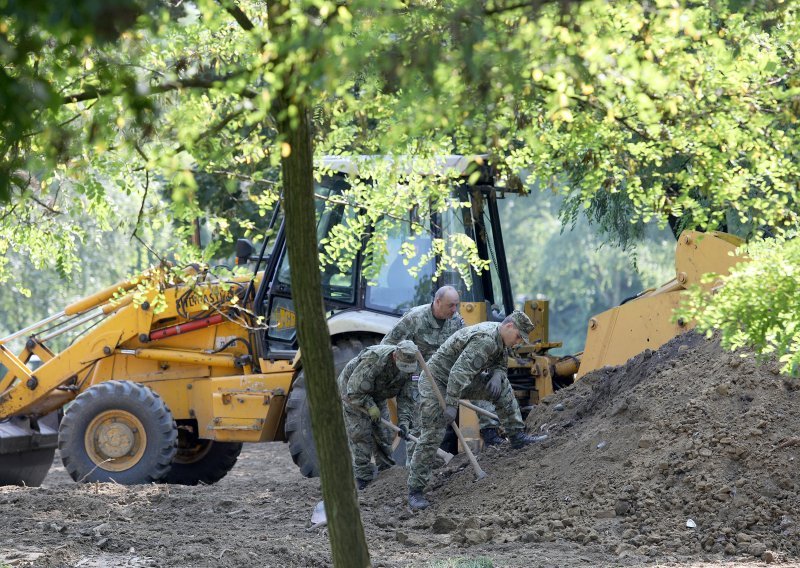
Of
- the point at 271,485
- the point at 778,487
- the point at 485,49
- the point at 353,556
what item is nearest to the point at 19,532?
the point at 271,485

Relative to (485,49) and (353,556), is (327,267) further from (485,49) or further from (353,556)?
(485,49)

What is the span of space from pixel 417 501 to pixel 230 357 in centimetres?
347

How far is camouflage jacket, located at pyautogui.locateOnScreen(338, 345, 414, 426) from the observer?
34.9 ft

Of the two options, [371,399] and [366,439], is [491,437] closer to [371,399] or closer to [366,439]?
[366,439]

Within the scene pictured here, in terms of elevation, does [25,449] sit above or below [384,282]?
below

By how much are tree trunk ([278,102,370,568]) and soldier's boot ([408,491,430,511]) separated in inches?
157

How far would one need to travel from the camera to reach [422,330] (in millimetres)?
10945

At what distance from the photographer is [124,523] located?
977 cm

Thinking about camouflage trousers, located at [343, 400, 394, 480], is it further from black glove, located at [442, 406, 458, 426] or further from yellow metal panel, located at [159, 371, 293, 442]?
yellow metal panel, located at [159, 371, 293, 442]

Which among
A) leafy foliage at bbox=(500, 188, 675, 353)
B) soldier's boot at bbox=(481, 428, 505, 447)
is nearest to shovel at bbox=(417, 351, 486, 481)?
soldier's boot at bbox=(481, 428, 505, 447)

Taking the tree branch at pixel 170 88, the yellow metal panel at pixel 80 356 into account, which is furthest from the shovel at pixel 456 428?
the tree branch at pixel 170 88

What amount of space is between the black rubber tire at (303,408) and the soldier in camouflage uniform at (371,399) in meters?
0.59

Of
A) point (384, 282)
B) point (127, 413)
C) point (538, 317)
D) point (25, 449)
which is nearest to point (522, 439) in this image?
point (384, 282)

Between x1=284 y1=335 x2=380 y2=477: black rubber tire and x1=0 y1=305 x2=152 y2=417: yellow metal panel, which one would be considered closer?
x1=284 y1=335 x2=380 y2=477: black rubber tire
